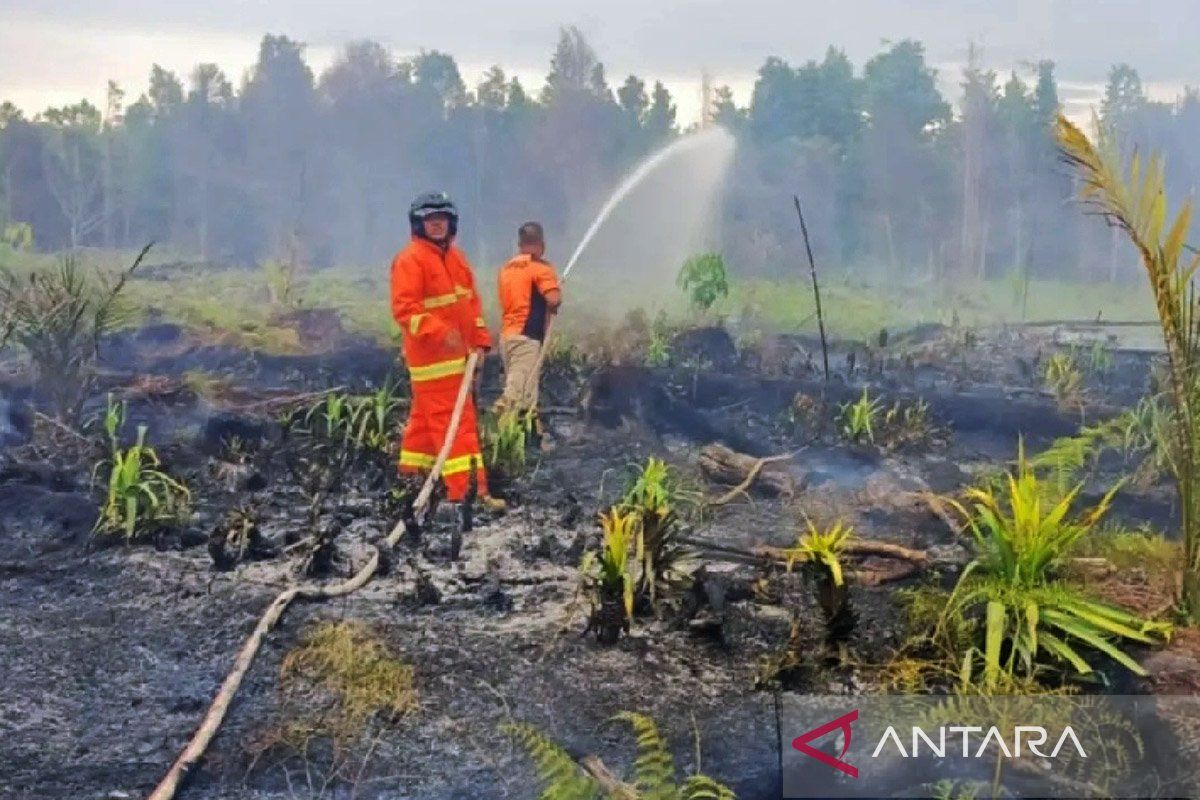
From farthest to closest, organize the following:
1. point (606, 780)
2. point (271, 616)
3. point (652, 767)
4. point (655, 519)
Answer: point (655, 519) < point (271, 616) < point (606, 780) < point (652, 767)

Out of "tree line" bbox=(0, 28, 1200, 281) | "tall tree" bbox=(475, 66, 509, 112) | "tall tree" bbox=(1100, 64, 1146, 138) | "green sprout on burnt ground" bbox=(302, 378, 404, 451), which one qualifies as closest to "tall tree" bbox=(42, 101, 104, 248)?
"tree line" bbox=(0, 28, 1200, 281)

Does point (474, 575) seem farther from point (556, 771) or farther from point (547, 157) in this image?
point (547, 157)

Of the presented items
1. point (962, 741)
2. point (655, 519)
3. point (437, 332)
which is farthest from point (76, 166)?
point (962, 741)

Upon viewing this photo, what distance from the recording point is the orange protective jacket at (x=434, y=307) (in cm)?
398

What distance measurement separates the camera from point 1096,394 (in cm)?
415

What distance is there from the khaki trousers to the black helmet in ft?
1.45

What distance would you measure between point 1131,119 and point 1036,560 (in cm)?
165

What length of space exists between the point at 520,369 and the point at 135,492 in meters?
1.36

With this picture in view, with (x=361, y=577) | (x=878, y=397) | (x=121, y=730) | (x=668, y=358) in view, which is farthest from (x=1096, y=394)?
(x=121, y=730)

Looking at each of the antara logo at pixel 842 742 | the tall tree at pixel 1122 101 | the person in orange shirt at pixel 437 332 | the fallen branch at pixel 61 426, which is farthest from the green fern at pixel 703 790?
the tall tree at pixel 1122 101

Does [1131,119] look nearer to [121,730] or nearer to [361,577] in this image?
A: [361,577]

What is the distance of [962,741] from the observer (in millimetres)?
3486

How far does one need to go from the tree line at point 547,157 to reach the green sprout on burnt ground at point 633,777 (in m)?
1.64

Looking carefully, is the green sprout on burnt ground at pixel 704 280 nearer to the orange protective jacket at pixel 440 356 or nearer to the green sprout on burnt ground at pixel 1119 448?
the orange protective jacket at pixel 440 356
